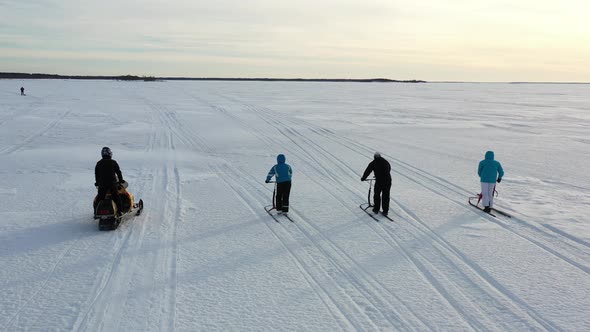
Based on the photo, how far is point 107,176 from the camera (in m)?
8.84

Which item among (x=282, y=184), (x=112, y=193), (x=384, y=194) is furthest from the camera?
(x=384, y=194)

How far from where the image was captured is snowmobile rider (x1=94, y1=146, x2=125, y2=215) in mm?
8812

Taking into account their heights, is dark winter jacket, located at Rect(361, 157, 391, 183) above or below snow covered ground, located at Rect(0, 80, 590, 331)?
above

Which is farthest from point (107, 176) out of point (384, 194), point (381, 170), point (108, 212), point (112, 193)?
point (384, 194)

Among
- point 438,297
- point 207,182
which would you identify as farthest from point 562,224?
point 207,182

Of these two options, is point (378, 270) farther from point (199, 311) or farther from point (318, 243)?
point (199, 311)

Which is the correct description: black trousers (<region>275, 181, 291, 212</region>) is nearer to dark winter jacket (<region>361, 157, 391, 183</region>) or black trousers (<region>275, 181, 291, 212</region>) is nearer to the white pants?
dark winter jacket (<region>361, 157, 391, 183</region>)

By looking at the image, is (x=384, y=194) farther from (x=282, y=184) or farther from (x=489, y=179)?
(x=489, y=179)

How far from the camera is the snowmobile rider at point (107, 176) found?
8.81 m

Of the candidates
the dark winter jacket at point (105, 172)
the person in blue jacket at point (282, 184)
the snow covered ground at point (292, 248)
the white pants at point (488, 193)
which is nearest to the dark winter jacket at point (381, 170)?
the snow covered ground at point (292, 248)

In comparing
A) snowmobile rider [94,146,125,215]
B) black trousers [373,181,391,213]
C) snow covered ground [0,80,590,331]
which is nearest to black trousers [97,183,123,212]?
snowmobile rider [94,146,125,215]

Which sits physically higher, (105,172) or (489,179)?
(489,179)

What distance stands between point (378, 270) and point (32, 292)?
4952mm

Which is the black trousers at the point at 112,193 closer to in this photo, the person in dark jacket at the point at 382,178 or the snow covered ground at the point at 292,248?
the snow covered ground at the point at 292,248
